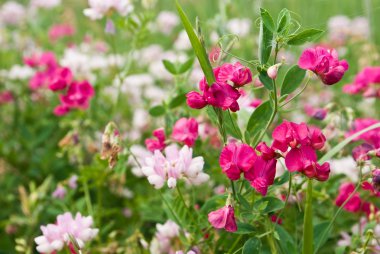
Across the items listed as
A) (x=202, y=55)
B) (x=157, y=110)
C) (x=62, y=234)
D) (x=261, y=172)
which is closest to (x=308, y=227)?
(x=261, y=172)

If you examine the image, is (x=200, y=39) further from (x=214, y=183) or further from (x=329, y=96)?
(x=329, y=96)

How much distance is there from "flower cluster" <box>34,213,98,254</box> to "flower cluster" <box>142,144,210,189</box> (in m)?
0.22

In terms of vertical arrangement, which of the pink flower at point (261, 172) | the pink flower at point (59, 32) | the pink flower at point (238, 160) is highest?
the pink flower at point (238, 160)

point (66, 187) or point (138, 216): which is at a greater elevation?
point (66, 187)

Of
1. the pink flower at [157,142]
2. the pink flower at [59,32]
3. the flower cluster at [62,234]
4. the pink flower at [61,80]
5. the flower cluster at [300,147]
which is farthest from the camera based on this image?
the pink flower at [59,32]

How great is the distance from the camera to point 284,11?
3.98ft

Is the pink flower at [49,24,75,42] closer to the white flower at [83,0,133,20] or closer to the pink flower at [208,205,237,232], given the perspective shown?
the white flower at [83,0,133,20]

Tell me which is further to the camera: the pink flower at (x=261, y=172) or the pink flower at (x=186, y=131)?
the pink flower at (x=186, y=131)

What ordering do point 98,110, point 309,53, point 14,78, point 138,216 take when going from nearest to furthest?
point 309,53 < point 138,216 < point 98,110 < point 14,78

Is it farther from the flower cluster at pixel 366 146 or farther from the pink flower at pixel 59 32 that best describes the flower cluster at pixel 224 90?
the pink flower at pixel 59 32

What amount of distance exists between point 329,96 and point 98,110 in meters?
1.20

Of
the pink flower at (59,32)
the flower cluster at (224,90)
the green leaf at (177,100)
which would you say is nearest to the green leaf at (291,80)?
the flower cluster at (224,90)

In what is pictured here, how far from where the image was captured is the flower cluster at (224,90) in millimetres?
1173

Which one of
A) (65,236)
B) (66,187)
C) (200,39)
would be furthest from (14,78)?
(200,39)
